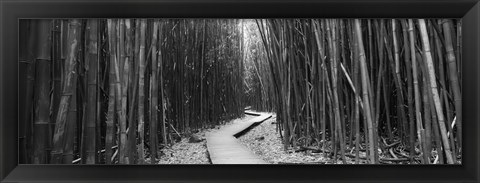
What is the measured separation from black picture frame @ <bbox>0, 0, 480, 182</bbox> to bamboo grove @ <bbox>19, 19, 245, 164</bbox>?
0.17ft

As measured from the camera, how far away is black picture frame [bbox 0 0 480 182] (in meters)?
1.25

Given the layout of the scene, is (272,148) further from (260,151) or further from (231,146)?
(231,146)

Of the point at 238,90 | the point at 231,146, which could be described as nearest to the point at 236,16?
the point at 238,90

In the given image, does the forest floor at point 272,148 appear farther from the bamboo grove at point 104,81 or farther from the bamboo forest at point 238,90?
the bamboo grove at point 104,81

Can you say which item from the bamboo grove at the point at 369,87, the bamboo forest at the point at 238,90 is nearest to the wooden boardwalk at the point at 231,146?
the bamboo forest at the point at 238,90

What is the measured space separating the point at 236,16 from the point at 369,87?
0.73 meters

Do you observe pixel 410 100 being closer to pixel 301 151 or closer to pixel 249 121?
pixel 301 151

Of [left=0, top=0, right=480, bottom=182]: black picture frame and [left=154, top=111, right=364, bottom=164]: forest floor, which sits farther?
[left=154, top=111, right=364, bottom=164]: forest floor

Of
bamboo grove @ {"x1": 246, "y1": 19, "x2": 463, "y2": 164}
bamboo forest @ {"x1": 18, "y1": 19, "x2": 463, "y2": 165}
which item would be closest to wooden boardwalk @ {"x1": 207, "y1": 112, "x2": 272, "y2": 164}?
bamboo forest @ {"x1": 18, "y1": 19, "x2": 463, "y2": 165}

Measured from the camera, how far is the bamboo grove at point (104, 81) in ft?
4.30

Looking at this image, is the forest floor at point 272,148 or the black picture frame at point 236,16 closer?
the black picture frame at point 236,16

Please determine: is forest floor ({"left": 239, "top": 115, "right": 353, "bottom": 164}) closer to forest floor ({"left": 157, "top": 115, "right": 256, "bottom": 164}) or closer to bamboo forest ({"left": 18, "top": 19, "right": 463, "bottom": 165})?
bamboo forest ({"left": 18, "top": 19, "right": 463, "bottom": 165})
